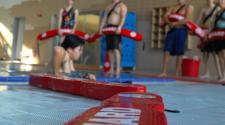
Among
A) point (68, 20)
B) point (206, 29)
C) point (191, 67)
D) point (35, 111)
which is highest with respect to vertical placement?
point (68, 20)

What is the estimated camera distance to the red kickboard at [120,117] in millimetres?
1414

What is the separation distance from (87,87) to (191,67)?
5.96 m

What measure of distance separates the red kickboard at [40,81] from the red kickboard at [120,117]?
213 centimetres

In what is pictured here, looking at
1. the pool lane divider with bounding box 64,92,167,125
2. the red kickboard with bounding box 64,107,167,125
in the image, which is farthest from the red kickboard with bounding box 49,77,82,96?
the red kickboard with bounding box 64,107,167,125

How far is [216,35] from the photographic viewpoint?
627cm

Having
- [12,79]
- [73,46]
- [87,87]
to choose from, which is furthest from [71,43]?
[87,87]

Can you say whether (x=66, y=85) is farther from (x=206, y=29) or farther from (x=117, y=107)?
(x=206, y=29)

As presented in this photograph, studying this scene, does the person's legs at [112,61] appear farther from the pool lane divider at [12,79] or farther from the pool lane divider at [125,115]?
the pool lane divider at [125,115]

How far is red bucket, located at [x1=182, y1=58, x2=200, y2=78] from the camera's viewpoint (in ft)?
28.6

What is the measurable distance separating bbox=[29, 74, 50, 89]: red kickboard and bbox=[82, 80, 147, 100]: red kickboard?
28.1 inches

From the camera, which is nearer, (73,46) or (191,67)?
(73,46)

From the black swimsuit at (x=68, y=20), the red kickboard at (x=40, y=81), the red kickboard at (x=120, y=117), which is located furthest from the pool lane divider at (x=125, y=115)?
the black swimsuit at (x=68, y=20)

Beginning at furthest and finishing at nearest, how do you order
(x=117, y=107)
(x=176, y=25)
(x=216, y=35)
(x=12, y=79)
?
(x=176, y=25) → (x=216, y=35) → (x=12, y=79) → (x=117, y=107)

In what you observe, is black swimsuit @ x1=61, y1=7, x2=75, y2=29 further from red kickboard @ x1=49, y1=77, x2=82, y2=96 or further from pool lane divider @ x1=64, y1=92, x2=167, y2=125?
pool lane divider @ x1=64, y1=92, x2=167, y2=125
